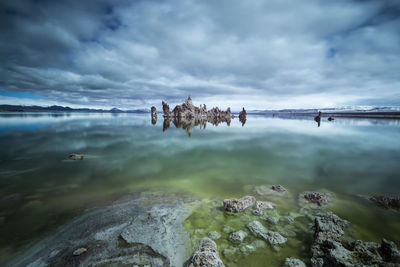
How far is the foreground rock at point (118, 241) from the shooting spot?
433 centimetres

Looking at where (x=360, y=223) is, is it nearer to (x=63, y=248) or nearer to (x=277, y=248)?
(x=277, y=248)

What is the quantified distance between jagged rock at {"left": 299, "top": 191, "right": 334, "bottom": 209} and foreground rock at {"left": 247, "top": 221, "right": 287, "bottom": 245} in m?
2.99

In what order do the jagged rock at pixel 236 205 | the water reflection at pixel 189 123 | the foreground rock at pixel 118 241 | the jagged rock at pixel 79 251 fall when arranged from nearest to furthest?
the foreground rock at pixel 118 241 → the jagged rock at pixel 79 251 → the jagged rock at pixel 236 205 → the water reflection at pixel 189 123

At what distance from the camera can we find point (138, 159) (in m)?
14.7

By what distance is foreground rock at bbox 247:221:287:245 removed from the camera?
4941 mm

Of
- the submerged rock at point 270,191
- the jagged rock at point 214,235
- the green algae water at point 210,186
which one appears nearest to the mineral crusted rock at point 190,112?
the green algae water at point 210,186

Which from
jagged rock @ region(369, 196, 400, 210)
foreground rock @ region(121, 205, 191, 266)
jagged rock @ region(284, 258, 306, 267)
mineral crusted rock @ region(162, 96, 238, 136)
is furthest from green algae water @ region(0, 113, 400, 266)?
mineral crusted rock @ region(162, 96, 238, 136)

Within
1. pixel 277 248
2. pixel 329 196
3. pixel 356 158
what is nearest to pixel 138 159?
pixel 277 248

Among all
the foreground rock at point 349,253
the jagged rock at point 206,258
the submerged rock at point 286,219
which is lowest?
the submerged rock at point 286,219

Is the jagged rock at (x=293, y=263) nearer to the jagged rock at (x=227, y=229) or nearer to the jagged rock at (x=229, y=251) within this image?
the jagged rock at (x=229, y=251)

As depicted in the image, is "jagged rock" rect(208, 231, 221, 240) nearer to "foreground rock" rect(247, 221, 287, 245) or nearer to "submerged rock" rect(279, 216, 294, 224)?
"foreground rock" rect(247, 221, 287, 245)

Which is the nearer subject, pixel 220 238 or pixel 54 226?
pixel 220 238

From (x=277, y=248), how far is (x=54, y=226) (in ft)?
24.3

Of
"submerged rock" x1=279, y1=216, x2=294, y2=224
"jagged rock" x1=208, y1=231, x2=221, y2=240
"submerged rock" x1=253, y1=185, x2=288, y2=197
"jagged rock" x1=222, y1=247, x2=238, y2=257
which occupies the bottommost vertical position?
"submerged rock" x1=253, y1=185, x2=288, y2=197
